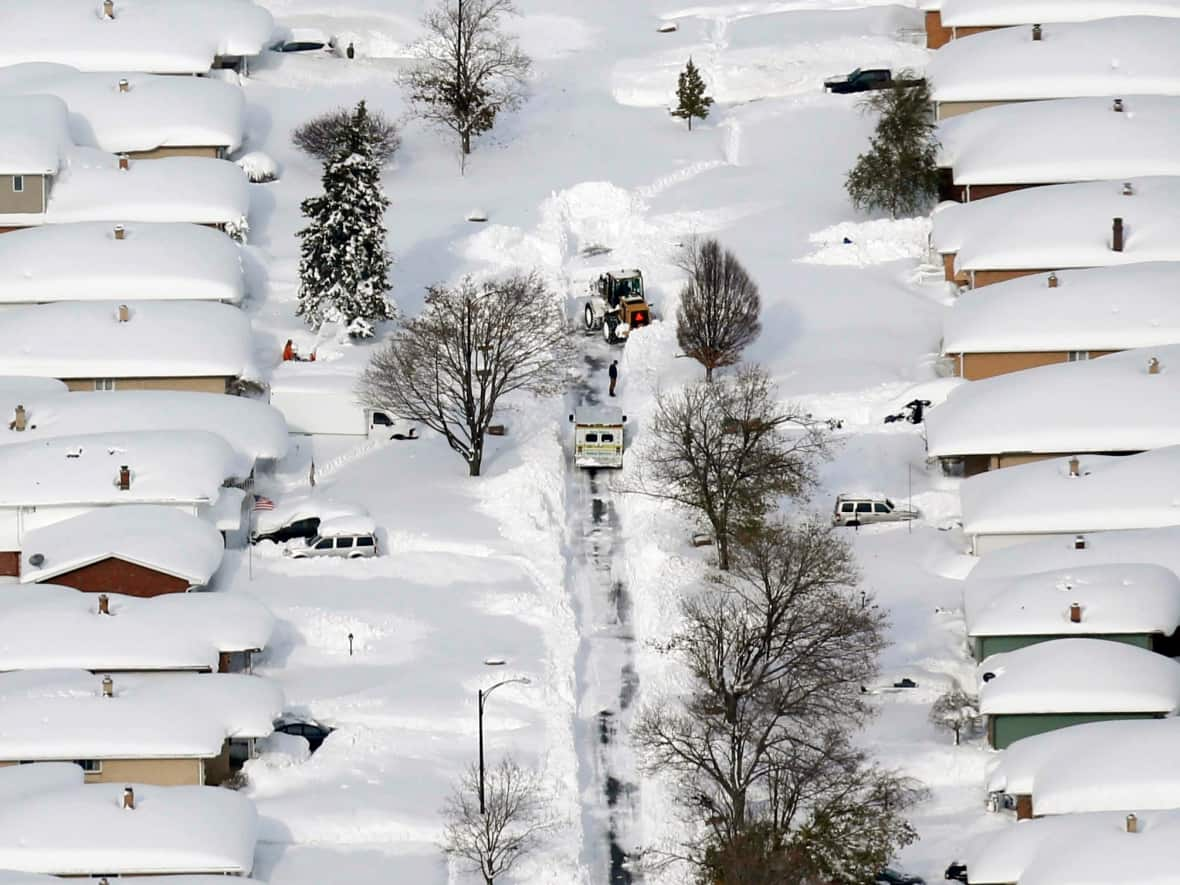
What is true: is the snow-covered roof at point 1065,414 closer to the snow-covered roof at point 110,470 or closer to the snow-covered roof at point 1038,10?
the snow-covered roof at point 110,470

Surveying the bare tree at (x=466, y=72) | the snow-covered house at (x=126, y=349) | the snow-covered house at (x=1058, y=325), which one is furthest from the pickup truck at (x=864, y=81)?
the snow-covered house at (x=126, y=349)

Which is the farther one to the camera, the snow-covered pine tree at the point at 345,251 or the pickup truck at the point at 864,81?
the pickup truck at the point at 864,81

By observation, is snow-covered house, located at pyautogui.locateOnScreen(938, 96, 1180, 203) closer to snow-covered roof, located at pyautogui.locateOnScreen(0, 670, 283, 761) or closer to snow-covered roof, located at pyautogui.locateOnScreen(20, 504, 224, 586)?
snow-covered roof, located at pyautogui.locateOnScreen(20, 504, 224, 586)

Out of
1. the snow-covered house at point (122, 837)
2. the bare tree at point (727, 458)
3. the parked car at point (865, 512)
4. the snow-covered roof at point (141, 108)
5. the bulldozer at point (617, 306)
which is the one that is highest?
the snow-covered roof at point (141, 108)

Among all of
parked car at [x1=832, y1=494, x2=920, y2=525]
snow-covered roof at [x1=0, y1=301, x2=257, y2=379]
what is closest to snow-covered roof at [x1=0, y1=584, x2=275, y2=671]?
snow-covered roof at [x1=0, y1=301, x2=257, y2=379]

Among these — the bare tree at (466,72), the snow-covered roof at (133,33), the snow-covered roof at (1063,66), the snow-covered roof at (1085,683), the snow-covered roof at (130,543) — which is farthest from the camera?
the bare tree at (466,72)

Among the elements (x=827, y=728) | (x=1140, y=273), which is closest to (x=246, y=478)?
(x=827, y=728)
